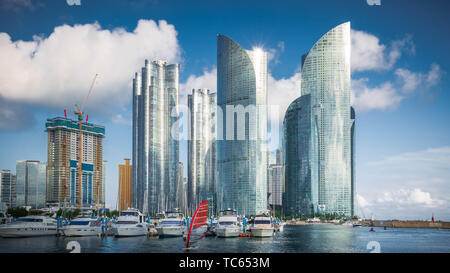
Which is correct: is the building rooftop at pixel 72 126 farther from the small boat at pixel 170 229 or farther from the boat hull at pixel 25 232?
the small boat at pixel 170 229

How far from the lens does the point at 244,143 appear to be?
12019cm

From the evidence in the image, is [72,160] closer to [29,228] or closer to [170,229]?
[29,228]

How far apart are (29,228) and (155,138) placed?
3375 inches

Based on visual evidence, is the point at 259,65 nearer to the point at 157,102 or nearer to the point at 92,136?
the point at 157,102

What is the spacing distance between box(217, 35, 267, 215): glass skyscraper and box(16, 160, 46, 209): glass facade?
167 ft

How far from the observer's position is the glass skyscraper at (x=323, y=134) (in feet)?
397

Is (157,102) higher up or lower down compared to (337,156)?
higher up

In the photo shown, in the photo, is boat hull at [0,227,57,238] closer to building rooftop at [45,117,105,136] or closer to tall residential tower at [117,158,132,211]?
building rooftop at [45,117,105,136]

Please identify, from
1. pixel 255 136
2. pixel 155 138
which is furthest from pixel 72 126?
pixel 255 136

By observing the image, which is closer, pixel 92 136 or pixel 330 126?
pixel 92 136
